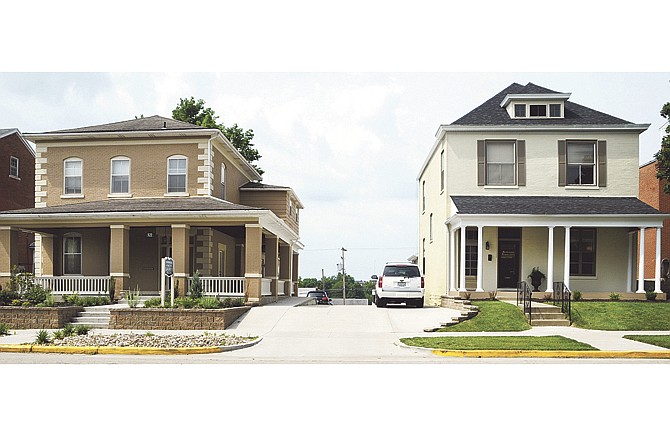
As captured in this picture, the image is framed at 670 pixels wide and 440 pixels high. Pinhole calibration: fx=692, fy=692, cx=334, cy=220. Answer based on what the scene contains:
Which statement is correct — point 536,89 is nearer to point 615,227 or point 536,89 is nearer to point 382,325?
point 615,227

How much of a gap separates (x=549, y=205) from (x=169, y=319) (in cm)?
1504

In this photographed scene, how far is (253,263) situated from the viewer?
24.8 m

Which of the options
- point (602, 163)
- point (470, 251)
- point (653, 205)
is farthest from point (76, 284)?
point (653, 205)

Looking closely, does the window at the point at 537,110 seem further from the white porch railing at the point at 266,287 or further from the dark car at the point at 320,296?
the dark car at the point at 320,296

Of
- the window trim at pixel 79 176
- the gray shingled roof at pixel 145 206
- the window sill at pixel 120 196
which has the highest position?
the window trim at pixel 79 176

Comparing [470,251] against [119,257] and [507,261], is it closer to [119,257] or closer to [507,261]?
[507,261]

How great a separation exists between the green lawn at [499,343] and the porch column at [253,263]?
857 cm

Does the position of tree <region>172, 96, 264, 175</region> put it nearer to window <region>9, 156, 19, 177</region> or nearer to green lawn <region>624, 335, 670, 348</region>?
window <region>9, 156, 19, 177</region>

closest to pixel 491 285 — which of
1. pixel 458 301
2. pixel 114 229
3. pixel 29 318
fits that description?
pixel 458 301

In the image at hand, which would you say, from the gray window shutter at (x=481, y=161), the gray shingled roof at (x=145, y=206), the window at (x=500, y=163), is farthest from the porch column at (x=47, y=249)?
the window at (x=500, y=163)

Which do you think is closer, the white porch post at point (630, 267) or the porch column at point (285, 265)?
the white porch post at point (630, 267)

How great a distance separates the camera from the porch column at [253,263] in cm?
2466

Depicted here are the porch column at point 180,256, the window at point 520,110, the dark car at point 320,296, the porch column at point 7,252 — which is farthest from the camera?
the dark car at point 320,296

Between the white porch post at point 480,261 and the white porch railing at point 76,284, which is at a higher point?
the white porch post at point 480,261
